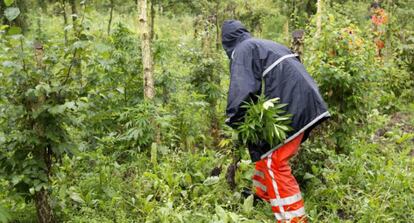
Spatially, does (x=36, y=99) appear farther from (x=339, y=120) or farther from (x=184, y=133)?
(x=339, y=120)

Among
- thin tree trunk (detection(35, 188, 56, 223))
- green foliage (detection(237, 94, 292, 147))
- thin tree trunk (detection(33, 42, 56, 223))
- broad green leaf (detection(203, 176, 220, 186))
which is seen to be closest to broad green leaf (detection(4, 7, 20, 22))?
thin tree trunk (detection(33, 42, 56, 223))

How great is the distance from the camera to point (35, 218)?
4.01 m

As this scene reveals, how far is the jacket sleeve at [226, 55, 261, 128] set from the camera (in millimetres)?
3719

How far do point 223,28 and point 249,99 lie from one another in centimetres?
79

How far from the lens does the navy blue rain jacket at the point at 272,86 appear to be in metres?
3.75

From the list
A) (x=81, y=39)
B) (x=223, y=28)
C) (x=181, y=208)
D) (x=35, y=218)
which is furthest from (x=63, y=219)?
(x=223, y=28)

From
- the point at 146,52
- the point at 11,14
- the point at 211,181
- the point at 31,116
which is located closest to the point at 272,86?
the point at 211,181

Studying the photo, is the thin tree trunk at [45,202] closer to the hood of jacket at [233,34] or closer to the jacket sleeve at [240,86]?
the jacket sleeve at [240,86]

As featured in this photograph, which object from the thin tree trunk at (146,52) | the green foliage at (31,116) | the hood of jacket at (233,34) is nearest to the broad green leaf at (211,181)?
the thin tree trunk at (146,52)

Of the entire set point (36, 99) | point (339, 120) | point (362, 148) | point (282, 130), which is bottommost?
point (362, 148)

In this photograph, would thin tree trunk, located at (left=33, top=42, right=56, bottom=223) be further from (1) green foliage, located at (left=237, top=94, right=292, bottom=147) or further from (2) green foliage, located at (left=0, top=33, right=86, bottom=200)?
(1) green foliage, located at (left=237, top=94, right=292, bottom=147)

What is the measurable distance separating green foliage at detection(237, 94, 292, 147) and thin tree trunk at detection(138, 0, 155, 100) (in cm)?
161

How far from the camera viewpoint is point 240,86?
373 cm

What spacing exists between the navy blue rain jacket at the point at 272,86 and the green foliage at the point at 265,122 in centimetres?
6
